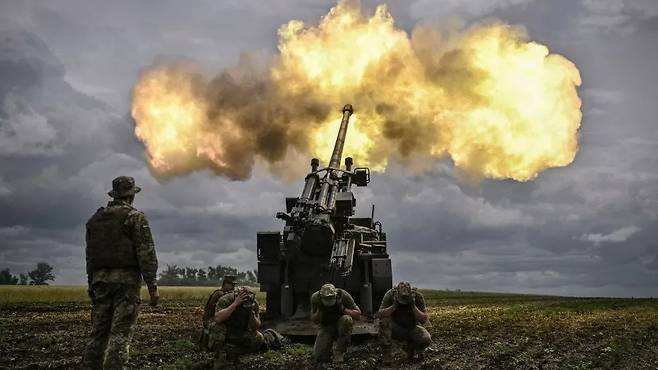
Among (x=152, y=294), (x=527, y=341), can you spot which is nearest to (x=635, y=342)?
(x=527, y=341)

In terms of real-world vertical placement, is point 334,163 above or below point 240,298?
above

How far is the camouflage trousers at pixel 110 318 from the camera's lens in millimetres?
7875

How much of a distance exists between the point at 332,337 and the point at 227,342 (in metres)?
2.14

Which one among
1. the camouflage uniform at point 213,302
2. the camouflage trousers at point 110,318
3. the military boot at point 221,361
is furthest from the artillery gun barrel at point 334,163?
the camouflage trousers at point 110,318

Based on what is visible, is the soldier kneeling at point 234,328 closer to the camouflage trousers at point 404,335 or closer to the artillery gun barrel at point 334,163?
the camouflage trousers at point 404,335

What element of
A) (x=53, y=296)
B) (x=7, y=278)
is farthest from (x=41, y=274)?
(x=53, y=296)

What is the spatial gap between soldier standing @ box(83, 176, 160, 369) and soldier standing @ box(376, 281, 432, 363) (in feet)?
14.3

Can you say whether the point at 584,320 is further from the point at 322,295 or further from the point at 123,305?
the point at 123,305

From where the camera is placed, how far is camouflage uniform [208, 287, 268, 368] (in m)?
9.49

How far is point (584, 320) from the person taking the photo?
22219 mm

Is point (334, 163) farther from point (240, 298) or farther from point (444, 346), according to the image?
point (240, 298)

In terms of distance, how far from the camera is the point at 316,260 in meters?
16.4

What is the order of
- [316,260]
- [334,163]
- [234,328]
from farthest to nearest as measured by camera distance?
[334,163]
[316,260]
[234,328]

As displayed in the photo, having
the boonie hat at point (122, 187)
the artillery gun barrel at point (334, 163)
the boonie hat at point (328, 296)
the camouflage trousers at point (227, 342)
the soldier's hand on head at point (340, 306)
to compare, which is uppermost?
the artillery gun barrel at point (334, 163)
